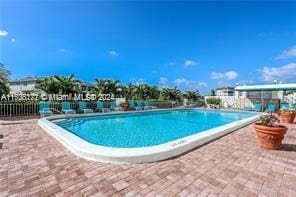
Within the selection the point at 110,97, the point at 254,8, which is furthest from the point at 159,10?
the point at 110,97

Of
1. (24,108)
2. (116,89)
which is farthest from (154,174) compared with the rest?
(116,89)

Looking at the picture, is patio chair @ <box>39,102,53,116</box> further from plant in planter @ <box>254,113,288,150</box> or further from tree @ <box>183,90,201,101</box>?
tree @ <box>183,90,201,101</box>

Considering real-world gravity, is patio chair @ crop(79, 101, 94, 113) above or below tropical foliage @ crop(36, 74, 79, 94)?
below

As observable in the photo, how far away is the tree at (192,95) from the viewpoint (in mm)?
27375

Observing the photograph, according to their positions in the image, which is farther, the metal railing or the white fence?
the white fence

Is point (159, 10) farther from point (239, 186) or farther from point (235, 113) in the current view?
point (239, 186)

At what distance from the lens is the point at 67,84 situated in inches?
620

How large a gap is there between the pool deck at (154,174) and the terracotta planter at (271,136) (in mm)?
265

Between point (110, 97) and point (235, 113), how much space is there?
12472 millimetres

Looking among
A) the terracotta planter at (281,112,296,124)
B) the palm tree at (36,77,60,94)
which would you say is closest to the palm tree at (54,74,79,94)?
the palm tree at (36,77,60,94)

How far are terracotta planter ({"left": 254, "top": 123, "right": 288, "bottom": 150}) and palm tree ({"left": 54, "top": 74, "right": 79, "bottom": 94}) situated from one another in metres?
15.5

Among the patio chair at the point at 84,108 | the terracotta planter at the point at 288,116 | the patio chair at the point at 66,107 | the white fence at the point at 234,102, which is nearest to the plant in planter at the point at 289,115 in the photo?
the terracotta planter at the point at 288,116

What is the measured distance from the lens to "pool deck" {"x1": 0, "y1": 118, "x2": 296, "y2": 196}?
254cm

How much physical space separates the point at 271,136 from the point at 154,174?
3520 mm
